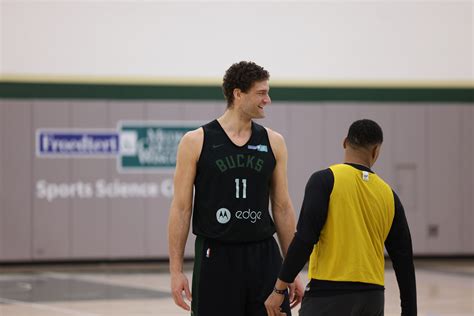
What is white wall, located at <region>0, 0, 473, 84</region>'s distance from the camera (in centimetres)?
1739

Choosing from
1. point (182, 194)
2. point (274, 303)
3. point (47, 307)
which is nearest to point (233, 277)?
point (274, 303)

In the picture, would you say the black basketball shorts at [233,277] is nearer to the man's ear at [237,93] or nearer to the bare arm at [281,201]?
the bare arm at [281,201]

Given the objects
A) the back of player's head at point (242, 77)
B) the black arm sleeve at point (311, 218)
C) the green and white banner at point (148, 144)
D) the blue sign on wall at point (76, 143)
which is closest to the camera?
the black arm sleeve at point (311, 218)

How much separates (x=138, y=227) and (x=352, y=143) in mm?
13237

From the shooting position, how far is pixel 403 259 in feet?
15.1

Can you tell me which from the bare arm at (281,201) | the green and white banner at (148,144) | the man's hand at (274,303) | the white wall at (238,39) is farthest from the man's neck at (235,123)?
the white wall at (238,39)

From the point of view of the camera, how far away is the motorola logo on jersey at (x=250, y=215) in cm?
491

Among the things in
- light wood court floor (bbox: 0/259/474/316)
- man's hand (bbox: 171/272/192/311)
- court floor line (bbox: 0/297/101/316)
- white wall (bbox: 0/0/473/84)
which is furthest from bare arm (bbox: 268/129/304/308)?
white wall (bbox: 0/0/473/84)

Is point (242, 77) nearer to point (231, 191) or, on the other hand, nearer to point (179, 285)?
point (231, 191)

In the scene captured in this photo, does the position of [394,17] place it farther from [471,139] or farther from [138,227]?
[138,227]

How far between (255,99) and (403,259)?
113 cm

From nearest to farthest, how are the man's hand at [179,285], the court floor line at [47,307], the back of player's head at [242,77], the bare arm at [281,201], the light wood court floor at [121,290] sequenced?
1. the man's hand at [179,285]
2. the back of player's head at [242,77]
3. the bare arm at [281,201]
4. the court floor line at [47,307]
5. the light wood court floor at [121,290]

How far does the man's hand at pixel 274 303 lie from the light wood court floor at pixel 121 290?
6358mm

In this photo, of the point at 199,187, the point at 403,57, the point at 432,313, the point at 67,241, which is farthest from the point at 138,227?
the point at 199,187
